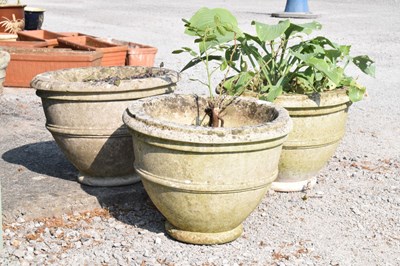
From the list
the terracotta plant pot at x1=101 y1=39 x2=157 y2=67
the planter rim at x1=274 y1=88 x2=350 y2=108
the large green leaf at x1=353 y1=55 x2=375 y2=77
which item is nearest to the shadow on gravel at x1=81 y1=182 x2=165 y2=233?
the planter rim at x1=274 y1=88 x2=350 y2=108

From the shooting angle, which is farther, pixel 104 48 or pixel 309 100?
pixel 104 48

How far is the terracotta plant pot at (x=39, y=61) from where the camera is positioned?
6973 mm

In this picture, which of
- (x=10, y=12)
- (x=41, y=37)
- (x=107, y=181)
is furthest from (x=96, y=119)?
(x=10, y=12)

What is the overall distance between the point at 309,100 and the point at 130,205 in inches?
48.8

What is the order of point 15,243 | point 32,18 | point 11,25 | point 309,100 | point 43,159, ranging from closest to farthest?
point 15,243 → point 309,100 → point 43,159 → point 11,25 → point 32,18

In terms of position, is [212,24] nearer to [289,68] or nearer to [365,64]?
[289,68]

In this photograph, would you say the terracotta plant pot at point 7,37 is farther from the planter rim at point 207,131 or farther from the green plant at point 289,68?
the planter rim at point 207,131

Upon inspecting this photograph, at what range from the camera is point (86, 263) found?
3389mm

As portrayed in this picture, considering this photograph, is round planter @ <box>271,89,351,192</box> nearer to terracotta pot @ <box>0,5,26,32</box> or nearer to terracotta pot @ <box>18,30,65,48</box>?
terracotta pot @ <box>18,30,65,48</box>

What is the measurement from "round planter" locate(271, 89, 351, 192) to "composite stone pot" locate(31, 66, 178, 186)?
78 centimetres

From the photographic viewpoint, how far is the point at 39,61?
7.22m

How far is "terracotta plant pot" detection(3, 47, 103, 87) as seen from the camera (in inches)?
275

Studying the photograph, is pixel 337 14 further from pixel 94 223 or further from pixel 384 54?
pixel 94 223

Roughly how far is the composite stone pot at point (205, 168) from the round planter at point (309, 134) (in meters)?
0.45
